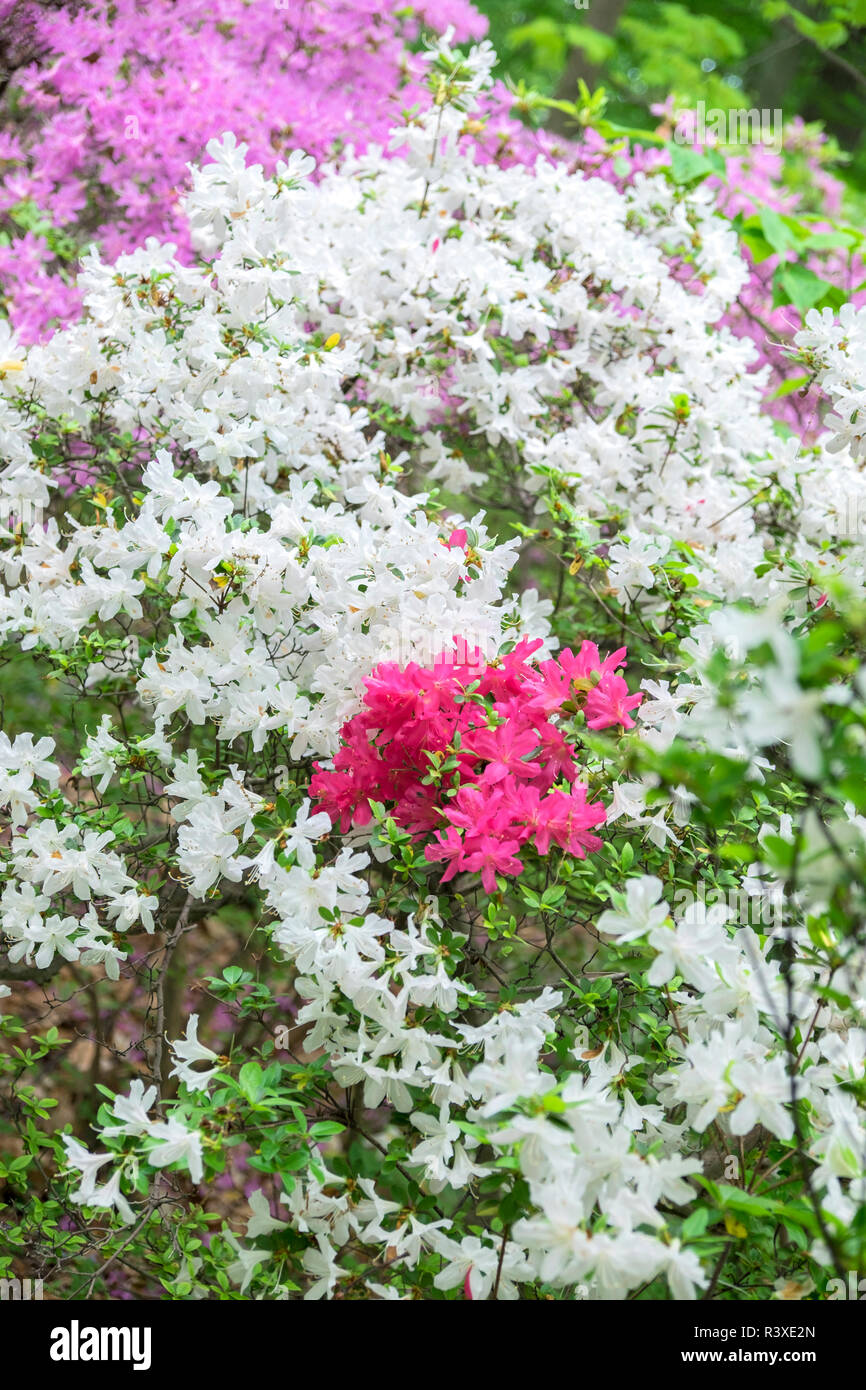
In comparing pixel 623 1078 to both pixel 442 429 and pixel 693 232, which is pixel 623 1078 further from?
pixel 693 232

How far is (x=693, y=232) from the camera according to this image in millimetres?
2807

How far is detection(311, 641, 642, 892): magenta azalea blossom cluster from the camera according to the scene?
150cm

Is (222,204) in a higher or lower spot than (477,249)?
lower

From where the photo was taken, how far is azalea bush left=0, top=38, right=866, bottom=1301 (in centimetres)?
123

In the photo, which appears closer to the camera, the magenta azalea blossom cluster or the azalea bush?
the azalea bush

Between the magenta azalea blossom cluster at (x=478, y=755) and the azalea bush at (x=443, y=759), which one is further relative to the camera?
the magenta azalea blossom cluster at (x=478, y=755)

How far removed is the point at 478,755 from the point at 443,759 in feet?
0.18

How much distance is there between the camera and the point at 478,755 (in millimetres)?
1559

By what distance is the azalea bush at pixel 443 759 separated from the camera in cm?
123

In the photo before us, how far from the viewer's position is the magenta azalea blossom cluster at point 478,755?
150 centimetres

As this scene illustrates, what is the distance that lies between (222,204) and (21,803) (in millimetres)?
1219
